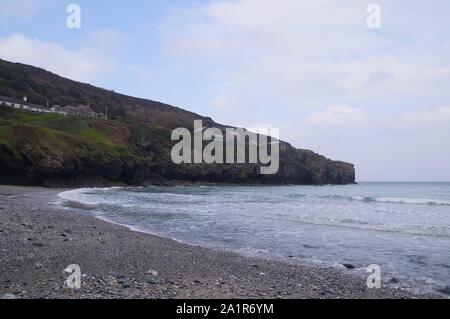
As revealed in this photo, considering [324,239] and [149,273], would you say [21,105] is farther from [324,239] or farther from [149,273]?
[149,273]

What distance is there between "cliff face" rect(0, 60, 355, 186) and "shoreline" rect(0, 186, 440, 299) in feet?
153

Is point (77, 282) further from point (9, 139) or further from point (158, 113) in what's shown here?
point (158, 113)

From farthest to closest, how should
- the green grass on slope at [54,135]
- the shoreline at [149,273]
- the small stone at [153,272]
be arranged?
the green grass on slope at [54,135]
the small stone at [153,272]
the shoreline at [149,273]

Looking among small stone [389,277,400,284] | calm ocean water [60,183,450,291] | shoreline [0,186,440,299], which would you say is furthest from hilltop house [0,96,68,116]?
small stone [389,277,400,284]

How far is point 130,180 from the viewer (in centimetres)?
7738

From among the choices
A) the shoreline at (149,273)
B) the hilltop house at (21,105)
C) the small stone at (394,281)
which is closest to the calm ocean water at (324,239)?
the small stone at (394,281)

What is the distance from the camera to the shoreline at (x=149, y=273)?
7906 mm

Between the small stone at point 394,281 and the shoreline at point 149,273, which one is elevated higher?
the shoreline at point 149,273

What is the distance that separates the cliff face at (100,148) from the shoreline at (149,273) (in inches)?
1840

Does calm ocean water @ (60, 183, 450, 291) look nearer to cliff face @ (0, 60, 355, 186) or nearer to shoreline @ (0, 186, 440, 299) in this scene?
shoreline @ (0, 186, 440, 299)

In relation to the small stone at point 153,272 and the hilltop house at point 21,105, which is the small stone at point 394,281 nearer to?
the small stone at point 153,272

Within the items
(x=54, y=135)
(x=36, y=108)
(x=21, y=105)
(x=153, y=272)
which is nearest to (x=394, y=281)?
(x=153, y=272)

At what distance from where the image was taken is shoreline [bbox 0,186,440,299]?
7906mm

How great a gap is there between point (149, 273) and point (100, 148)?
6330cm
